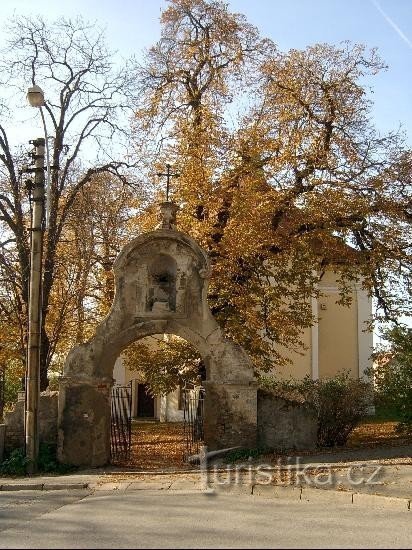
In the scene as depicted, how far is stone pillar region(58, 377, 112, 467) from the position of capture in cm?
1422

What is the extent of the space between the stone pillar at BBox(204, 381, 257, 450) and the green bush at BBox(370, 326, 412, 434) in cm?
Answer: 389

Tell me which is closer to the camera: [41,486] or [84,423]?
[41,486]

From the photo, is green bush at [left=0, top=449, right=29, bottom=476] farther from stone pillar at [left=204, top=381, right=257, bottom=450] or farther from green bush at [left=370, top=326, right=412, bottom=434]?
green bush at [left=370, top=326, right=412, bottom=434]

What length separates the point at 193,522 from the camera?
8312 millimetres

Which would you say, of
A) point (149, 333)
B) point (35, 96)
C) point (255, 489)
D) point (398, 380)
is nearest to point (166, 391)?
point (149, 333)

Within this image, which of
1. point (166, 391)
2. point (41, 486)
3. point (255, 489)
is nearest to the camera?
point (255, 489)

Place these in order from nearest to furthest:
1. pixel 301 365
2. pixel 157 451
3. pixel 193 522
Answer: pixel 193 522 < pixel 157 451 < pixel 301 365

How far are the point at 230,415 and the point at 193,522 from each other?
6.27 metres

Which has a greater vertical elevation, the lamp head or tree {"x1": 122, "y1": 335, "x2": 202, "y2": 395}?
the lamp head

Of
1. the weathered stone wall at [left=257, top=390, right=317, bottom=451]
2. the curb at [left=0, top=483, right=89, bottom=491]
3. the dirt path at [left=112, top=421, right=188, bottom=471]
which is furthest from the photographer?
the weathered stone wall at [left=257, top=390, right=317, bottom=451]

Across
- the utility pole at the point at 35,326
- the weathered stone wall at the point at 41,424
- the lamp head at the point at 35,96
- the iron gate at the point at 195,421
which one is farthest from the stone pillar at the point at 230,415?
the lamp head at the point at 35,96

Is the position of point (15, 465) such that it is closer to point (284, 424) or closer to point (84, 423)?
point (84, 423)

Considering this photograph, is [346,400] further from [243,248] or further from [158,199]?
[158,199]

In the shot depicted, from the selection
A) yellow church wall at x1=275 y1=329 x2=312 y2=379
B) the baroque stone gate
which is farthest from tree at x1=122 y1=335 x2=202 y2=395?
yellow church wall at x1=275 y1=329 x2=312 y2=379
